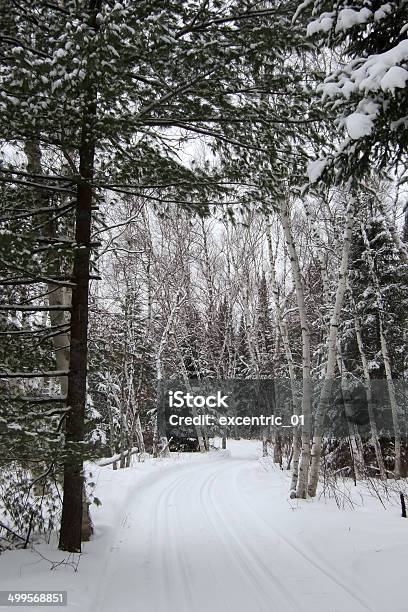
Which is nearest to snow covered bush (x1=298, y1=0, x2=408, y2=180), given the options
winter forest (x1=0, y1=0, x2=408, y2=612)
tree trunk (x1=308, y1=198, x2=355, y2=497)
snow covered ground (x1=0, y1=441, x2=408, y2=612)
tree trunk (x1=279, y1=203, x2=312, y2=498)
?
winter forest (x1=0, y1=0, x2=408, y2=612)

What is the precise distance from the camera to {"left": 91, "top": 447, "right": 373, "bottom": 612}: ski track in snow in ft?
14.5

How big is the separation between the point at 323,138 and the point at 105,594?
552cm

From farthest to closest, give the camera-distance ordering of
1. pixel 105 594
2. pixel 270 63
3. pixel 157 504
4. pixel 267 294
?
pixel 267 294 < pixel 157 504 < pixel 270 63 < pixel 105 594

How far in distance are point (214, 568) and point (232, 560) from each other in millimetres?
383

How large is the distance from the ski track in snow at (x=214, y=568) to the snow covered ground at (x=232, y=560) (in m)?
0.01

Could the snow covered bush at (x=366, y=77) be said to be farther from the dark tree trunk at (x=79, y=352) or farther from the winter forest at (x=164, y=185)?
the dark tree trunk at (x=79, y=352)

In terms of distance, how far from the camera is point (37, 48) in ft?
15.8

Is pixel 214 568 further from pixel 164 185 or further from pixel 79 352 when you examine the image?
pixel 164 185

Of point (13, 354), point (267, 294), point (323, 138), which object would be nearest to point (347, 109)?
point (323, 138)

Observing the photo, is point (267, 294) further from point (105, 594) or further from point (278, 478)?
Answer: point (105, 594)

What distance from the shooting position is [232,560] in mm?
5832

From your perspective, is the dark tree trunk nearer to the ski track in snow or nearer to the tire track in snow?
the ski track in snow

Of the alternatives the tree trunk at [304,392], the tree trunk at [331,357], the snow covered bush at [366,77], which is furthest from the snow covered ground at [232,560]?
the snow covered bush at [366,77]

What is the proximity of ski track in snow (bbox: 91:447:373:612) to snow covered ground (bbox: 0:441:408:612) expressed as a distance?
13 millimetres
